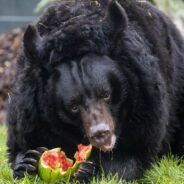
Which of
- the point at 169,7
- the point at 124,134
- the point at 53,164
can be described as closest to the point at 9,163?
the point at 53,164

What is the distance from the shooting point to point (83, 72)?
472cm

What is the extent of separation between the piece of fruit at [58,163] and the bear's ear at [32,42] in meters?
0.81

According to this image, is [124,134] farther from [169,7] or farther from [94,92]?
[169,7]

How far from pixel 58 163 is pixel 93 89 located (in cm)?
70

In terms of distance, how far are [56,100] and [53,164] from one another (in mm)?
529

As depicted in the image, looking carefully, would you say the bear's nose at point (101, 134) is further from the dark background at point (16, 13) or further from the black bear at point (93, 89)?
the dark background at point (16, 13)

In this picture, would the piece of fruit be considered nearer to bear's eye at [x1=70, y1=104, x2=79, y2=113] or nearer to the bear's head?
the bear's head

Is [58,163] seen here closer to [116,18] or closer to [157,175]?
[157,175]

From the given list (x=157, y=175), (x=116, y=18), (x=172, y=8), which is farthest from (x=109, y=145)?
(x=172, y=8)

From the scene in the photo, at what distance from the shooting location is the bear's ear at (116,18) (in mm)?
4840

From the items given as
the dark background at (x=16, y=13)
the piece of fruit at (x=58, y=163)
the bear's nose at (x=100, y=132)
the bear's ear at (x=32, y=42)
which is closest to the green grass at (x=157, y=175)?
the piece of fruit at (x=58, y=163)

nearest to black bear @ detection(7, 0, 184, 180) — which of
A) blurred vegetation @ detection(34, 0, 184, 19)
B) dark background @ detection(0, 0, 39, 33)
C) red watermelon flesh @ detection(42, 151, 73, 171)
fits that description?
red watermelon flesh @ detection(42, 151, 73, 171)

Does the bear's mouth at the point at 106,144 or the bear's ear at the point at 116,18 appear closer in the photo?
the bear's mouth at the point at 106,144

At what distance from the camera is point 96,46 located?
4.80 m
